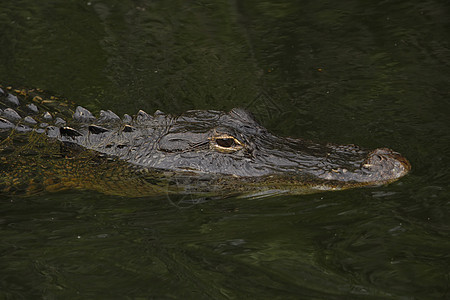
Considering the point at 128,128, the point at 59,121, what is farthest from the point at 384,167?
the point at 59,121

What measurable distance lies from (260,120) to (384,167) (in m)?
2.03

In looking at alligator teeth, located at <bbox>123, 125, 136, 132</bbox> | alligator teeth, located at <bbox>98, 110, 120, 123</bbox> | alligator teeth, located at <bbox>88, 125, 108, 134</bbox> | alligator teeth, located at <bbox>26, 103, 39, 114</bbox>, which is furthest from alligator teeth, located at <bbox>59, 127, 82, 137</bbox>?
alligator teeth, located at <bbox>26, 103, 39, 114</bbox>

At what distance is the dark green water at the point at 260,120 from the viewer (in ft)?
12.9

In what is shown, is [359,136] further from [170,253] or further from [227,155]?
[170,253]

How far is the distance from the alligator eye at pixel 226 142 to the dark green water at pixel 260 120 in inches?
20.6

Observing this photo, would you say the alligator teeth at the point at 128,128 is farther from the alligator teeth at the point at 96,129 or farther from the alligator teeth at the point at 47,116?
the alligator teeth at the point at 47,116

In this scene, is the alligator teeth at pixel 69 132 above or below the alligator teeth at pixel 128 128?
below

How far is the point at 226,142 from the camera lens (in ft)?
16.7

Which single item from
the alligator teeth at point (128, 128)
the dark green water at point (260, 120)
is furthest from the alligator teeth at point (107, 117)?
the dark green water at point (260, 120)

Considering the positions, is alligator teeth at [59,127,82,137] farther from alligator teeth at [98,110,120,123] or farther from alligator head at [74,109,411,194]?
alligator teeth at [98,110,120,123]

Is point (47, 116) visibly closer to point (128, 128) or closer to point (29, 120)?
point (29, 120)

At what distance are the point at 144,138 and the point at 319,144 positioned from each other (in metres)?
1.67

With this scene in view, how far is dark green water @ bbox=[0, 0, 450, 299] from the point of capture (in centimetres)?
392

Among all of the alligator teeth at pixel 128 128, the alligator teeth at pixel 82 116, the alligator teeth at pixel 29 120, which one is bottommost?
the alligator teeth at pixel 29 120
